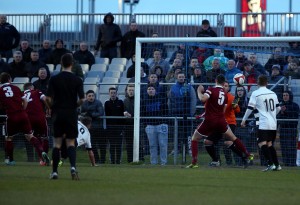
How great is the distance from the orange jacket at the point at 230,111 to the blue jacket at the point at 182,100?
1314 millimetres

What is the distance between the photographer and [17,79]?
27312 mm

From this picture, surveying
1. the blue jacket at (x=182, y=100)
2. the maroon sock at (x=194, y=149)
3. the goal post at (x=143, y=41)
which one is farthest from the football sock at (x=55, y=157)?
the blue jacket at (x=182, y=100)

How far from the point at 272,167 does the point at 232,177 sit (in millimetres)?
2696

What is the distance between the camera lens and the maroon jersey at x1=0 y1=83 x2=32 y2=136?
21062 mm

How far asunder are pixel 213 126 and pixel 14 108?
14.5 feet

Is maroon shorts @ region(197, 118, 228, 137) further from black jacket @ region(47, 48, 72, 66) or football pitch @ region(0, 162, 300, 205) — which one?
black jacket @ region(47, 48, 72, 66)

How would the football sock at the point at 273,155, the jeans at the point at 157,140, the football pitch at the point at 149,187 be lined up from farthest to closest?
the jeans at the point at 157,140 < the football sock at the point at 273,155 < the football pitch at the point at 149,187

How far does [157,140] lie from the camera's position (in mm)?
23531

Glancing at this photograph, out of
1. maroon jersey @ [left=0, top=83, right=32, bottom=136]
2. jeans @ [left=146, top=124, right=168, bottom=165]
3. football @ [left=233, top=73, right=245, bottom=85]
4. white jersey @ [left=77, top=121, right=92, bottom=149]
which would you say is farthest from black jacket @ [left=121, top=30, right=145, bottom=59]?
maroon jersey @ [left=0, top=83, right=32, bottom=136]

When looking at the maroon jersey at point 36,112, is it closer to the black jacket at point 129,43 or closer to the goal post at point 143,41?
the goal post at point 143,41

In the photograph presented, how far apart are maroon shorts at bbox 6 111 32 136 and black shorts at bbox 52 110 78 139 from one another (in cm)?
544

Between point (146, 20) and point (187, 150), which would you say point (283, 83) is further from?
point (146, 20)

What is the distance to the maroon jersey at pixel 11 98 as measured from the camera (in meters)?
21.0

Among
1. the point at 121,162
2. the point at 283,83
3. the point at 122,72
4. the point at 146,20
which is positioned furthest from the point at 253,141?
the point at 146,20
